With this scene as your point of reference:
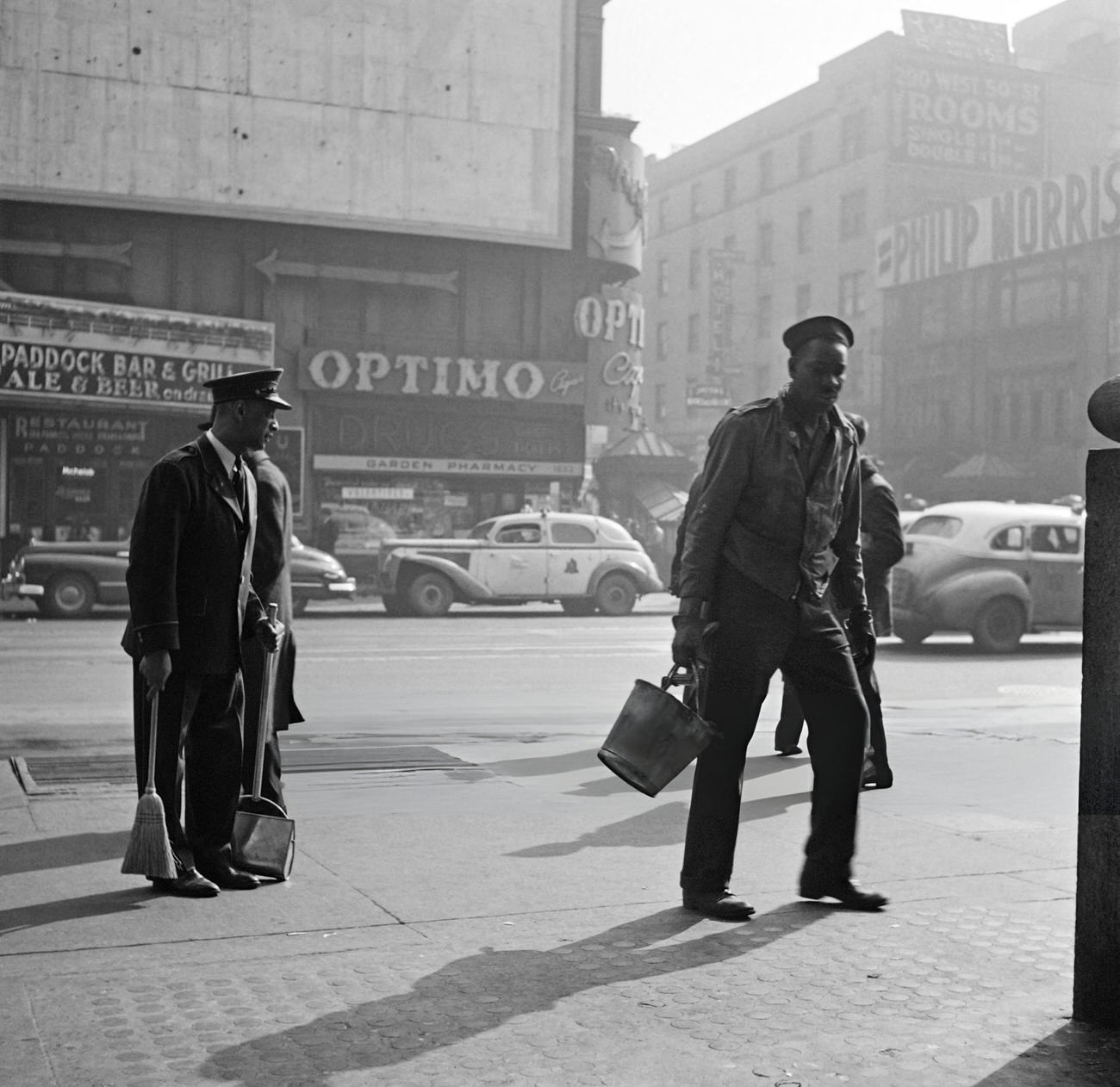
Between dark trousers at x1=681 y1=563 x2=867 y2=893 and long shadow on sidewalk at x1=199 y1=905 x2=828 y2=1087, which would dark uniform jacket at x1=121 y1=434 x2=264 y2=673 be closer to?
long shadow on sidewalk at x1=199 y1=905 x2=828 y2=1087

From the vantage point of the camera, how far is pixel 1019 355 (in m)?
47.3

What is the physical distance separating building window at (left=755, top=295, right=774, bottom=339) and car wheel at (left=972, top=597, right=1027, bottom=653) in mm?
47027

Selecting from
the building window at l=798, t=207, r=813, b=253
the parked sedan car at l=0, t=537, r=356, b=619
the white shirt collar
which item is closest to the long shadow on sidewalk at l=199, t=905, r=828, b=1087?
the white shirt collar

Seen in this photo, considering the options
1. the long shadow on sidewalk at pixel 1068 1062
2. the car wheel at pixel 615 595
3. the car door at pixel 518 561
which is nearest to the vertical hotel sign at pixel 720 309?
the car wheel at pixel 615 595

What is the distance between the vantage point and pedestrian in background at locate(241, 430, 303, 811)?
5676 millimetres

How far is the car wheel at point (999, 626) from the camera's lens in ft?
58.3

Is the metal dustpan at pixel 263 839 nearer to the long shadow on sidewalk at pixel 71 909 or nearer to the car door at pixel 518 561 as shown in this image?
the long shadow on sidewalk at pixel 71 909

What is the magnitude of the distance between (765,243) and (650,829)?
60.2 metres

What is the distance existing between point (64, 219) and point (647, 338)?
138 feet

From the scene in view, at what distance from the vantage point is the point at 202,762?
5.27 meters

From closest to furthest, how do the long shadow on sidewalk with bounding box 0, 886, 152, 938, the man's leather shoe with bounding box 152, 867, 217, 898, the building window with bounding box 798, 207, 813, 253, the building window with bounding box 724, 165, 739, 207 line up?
1. the long shadow on sidewalk with bounding box 0, 886, 152, 938
2. the man's leather shoe with bounding box 152, 867, 217, 898
3. the building window with bounding box 798, 207, 813, 253
4. the building window with bounding box 724, 165, 739, 207

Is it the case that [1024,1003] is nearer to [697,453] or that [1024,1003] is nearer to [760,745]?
[760,745]

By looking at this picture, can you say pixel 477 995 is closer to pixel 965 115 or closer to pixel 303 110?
pixel 303 110

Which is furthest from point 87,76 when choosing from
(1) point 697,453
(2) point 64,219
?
(1) point 697,453
